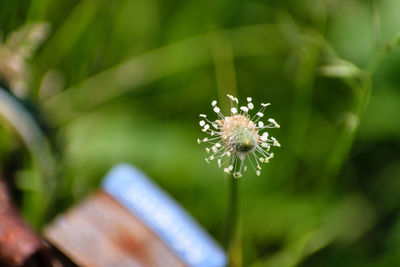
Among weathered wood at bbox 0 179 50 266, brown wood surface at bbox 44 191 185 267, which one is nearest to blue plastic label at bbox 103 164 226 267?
brown wood surface at bbox 44 191 185 267

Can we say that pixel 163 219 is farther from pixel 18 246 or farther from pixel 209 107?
pixel 209 107

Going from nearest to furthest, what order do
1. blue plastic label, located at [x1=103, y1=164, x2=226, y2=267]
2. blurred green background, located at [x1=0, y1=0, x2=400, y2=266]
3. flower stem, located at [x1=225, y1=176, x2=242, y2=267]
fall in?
flower stem, located at [x1=225, y1=176, x2=242, y2=267]
blue plastic label, located at [x1=103, y1=164, x2=226, y2=267]
blurred green background, located at [x1=0, y1=0, x2=400, y2=266]

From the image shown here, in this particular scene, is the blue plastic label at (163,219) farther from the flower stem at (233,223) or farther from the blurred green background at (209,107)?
the blurred green background at (209,107)

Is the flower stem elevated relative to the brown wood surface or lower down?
lower down

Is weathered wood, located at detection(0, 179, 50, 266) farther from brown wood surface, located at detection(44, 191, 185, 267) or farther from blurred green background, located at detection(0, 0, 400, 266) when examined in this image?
blurred green background, located at detection(0, 0, 400, 266)

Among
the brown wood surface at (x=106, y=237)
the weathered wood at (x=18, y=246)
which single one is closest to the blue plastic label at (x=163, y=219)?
the brown wood surface at (x=106, y=237)

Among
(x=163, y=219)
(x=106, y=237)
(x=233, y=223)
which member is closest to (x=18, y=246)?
(x=106, y=237)

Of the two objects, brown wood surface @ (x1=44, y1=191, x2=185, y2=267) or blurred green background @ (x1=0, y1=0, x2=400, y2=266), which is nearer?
brown wood surface @ (x1=44, y1=191, x2=185, y2=267)
